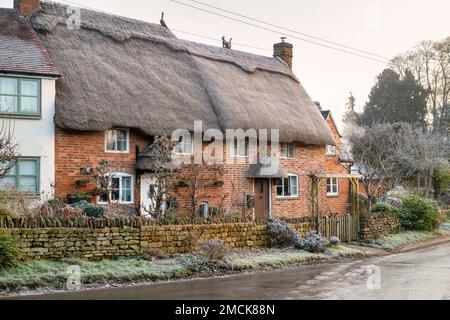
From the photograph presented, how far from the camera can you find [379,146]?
3619 cm

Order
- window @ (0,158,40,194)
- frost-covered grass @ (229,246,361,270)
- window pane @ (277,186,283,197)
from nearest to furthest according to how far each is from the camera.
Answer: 1. frost-covered grass @ (229,246,361,270)
2. window @ (0,158,40,194)
3. window pane @ (277,186,283,197)

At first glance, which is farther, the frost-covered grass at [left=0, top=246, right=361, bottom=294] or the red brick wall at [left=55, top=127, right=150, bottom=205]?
the red brick wall at [left=55, top=127, right=150, bottom=205]

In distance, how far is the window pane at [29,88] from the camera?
2016 centimetres

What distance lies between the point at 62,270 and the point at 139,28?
15.7 metres

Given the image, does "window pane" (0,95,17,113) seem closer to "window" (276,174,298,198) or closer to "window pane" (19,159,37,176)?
"window pane" (19,159,37,176)

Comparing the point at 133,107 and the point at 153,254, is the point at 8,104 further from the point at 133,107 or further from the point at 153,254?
the point at 153,254

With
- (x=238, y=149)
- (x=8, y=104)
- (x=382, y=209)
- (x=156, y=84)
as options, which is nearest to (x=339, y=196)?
(x=382, y=209)

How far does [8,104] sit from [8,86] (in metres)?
0.59

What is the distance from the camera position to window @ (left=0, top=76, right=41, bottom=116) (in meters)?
19.9

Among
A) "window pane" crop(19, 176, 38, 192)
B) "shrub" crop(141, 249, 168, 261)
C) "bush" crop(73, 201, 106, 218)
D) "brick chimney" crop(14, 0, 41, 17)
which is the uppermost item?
"brick chimney" crop(14, 0, 41, 17)

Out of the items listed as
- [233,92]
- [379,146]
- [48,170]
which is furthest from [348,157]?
[48,170]

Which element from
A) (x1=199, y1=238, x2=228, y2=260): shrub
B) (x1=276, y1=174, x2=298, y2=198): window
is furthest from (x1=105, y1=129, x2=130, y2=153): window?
(x1=276, y1=174, x2=298, y2=198): window

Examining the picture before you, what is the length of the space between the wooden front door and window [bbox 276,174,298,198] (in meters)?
0.86
